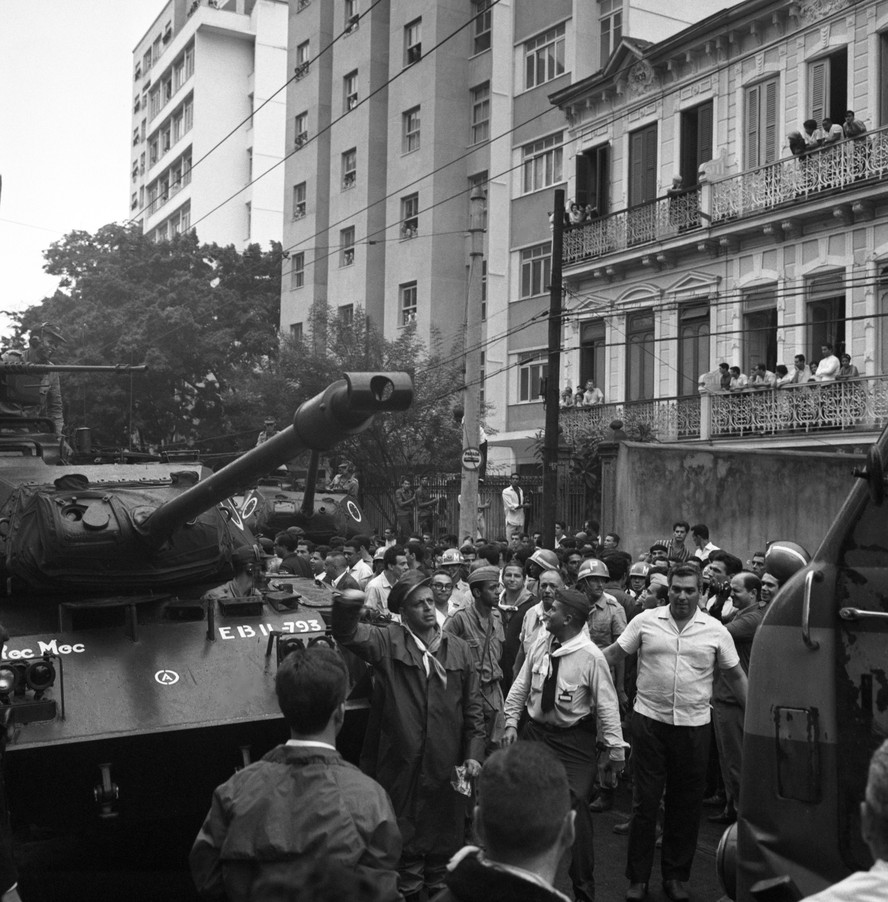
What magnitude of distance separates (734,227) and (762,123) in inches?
78.0

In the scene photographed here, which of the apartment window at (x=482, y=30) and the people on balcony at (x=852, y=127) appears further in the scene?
the apartment window at (x=482, y=30)

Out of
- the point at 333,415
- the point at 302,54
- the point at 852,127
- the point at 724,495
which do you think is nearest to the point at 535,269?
the point at 852,127

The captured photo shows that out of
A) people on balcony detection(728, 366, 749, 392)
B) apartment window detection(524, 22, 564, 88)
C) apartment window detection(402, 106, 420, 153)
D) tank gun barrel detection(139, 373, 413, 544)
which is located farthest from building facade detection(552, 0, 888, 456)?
tank gun barrel detection(139, 373, 413, 544)

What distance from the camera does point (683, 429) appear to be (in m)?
23.6

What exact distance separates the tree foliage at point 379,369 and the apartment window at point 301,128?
1242cm

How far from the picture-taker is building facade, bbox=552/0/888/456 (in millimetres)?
20625

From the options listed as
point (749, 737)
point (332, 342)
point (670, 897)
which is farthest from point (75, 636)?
point (332, 342)

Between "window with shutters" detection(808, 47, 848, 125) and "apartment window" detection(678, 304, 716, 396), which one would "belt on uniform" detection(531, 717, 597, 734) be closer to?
"window with shutters" detection(808, 47, 848, 125)

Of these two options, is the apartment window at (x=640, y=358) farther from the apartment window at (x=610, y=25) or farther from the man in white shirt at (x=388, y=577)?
the man in white shirt at (x=388, y=577)

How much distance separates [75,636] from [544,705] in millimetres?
2700

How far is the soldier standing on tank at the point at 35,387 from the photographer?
1035 cm

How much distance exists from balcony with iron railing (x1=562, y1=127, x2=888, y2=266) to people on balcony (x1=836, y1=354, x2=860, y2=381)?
2.50 m

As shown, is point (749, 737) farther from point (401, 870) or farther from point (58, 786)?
point (58, 786)

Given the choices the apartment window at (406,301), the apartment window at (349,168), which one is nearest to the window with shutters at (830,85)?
the apartment window at (406,301)
